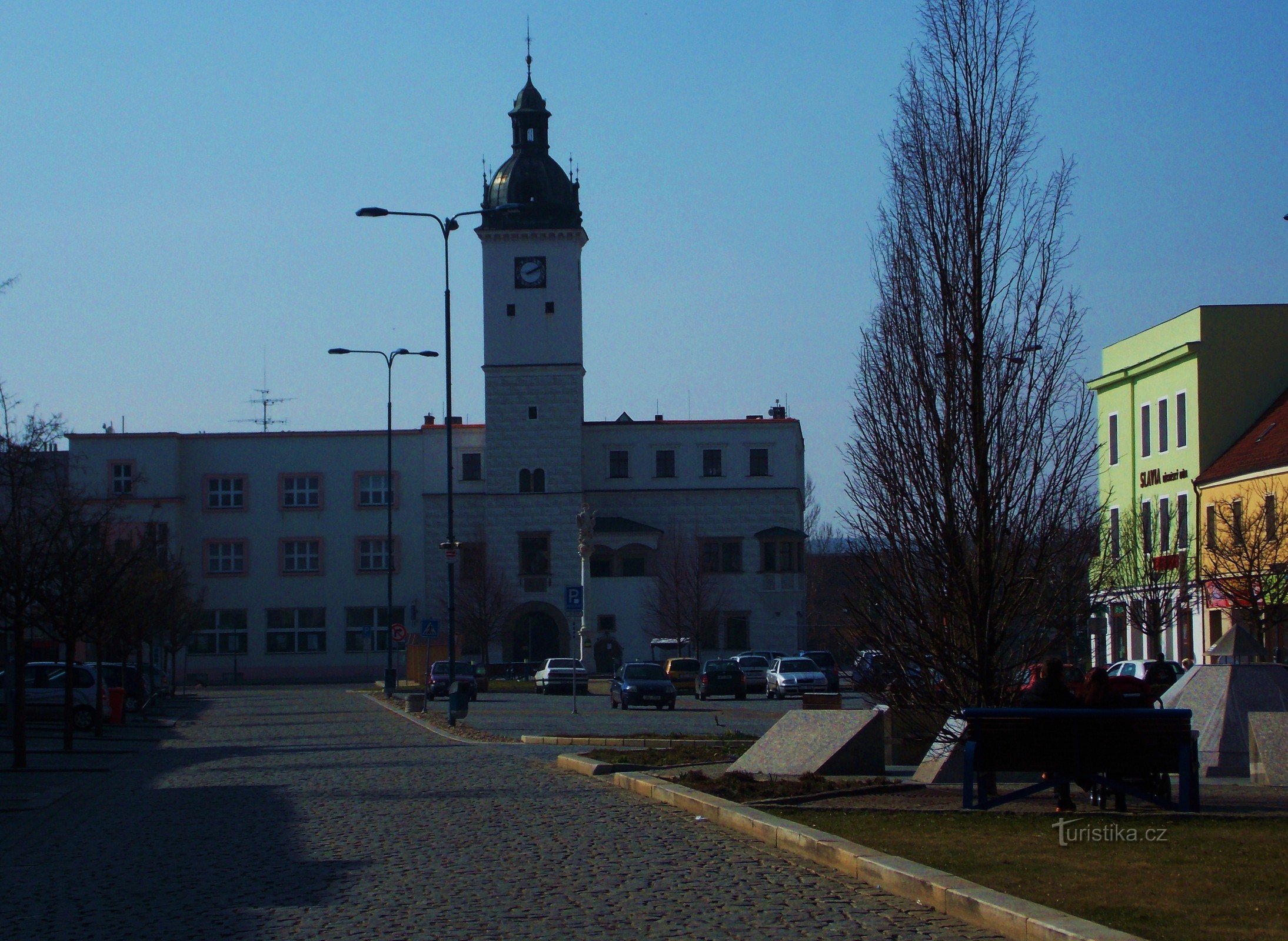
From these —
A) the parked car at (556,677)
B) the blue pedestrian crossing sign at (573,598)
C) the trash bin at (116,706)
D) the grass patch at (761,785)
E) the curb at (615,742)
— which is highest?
the blue pedestrian crossing sign at (573,598)

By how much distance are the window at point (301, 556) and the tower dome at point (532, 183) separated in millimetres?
20861

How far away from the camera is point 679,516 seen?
9375cm

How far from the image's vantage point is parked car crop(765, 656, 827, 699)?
5288cm

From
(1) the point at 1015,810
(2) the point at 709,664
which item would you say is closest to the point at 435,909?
(1) the point at 1015,810

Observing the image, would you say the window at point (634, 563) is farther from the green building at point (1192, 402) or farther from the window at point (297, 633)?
the green building at point (1192, 402)

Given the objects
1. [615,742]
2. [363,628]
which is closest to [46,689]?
[615,742]

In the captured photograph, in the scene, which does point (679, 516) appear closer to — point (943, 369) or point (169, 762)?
point (169, 762)

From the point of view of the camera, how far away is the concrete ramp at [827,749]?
17.2 meters

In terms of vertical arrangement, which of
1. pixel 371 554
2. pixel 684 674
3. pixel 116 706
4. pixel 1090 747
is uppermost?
pixel 371 554

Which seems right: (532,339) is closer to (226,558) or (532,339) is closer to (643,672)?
(226,558)

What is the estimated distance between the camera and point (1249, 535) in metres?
41.8

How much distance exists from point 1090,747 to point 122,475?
86.1 meters

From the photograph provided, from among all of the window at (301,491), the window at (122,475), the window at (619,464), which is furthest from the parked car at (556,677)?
the window at (122,475)

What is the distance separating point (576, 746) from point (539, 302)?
67.4 metres
